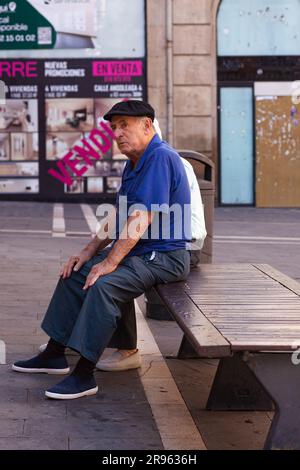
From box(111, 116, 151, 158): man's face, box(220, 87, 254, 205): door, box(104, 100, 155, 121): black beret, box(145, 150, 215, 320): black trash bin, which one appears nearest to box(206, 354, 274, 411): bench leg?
box(111, 116, 151, 158): man's face

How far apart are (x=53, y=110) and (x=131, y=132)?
43.0 ft

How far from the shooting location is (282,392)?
4016 millimetres

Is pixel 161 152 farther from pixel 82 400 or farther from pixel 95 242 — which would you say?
pixel 82 400

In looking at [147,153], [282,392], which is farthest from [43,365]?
[282,392]

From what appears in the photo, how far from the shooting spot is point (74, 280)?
216 inches

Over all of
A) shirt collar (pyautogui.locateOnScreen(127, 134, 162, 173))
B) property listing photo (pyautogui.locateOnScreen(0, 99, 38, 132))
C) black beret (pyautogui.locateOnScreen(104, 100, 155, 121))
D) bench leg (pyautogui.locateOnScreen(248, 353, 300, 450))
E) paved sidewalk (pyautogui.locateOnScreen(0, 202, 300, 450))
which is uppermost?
property listing photo (pyautogui.locateOnScreen(0, 99, 38, 132))

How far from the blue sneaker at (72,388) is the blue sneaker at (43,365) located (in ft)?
1.56

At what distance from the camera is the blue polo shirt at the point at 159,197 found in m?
5.22

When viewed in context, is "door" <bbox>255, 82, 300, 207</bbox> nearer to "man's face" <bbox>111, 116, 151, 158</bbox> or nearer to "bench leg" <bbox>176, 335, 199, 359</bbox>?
"bench leg" <bbox>176, 335, 199, 359</bbox>

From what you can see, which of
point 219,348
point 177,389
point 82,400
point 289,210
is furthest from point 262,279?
point 289,210

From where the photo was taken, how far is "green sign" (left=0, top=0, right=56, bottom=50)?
18.1 meters

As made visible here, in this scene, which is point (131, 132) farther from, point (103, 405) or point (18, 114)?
point (18, 114)

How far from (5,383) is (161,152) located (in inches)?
58.0

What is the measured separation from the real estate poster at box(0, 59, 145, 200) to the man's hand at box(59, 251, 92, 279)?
1270 centimetres
